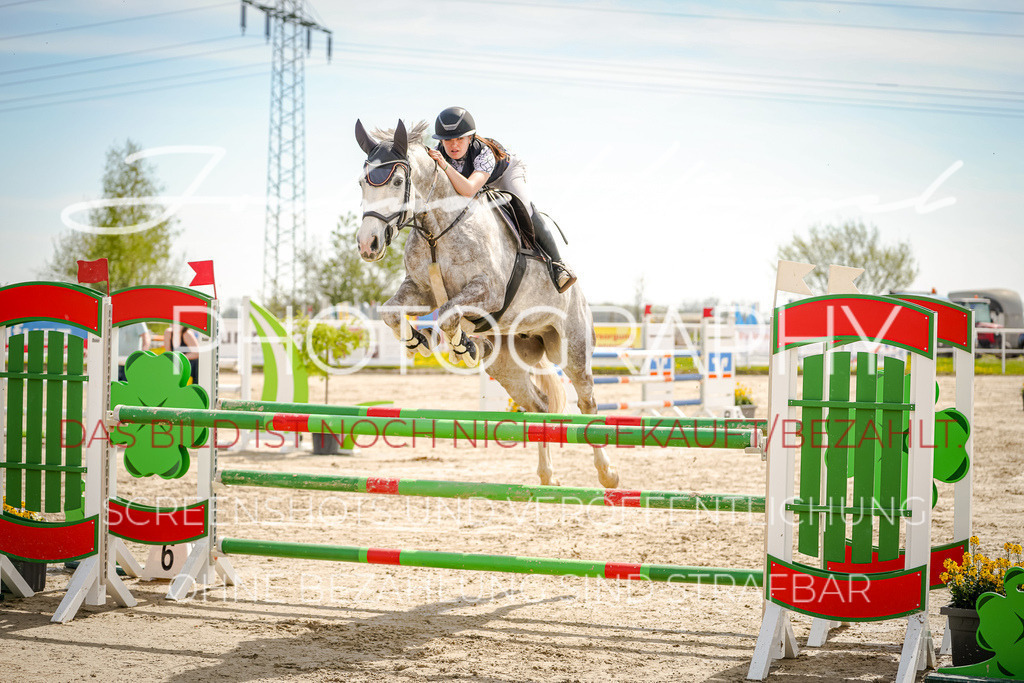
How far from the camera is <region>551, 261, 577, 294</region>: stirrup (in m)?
4.14

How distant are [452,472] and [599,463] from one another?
3.77 m

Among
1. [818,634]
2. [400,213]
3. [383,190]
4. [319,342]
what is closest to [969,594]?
[818,634]

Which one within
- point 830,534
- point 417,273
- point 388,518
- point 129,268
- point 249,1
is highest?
point 249,1

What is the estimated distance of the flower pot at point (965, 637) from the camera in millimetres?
2754

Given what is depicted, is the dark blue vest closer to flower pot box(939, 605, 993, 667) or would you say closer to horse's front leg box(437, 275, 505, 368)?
horse's front leg box(437, 275, 505, 368)

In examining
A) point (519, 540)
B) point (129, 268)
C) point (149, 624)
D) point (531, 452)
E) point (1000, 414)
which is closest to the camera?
point (149, 624)

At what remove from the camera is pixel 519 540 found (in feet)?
16.5

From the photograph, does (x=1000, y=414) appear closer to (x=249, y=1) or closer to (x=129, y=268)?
(x=129, y=268)

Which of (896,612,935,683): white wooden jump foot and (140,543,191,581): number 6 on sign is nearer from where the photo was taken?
(896,612,935,683): white wooden jump foot

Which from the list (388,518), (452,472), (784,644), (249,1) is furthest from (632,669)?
(249,1)

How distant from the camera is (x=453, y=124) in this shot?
11.9 feet

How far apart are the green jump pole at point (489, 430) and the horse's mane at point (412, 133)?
4.16 ft

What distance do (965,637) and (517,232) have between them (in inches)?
101

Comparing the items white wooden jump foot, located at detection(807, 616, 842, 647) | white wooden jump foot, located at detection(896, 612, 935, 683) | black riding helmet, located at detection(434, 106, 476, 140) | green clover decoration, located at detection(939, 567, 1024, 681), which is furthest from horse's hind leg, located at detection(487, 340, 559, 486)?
green clover decoration, located at detection(939, 567, 1024, 681)
